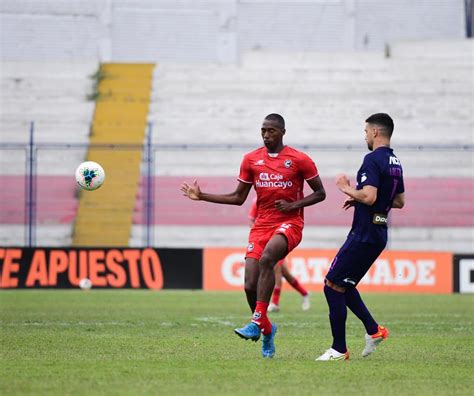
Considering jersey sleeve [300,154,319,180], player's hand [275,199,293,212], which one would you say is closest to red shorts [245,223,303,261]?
player's hand [275,199,293,212]

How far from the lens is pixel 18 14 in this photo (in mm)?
40062

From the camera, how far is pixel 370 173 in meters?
10.7

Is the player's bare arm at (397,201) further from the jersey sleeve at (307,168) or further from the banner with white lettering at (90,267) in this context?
the banner with white lettering at (90,267)

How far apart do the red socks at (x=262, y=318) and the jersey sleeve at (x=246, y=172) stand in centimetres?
140

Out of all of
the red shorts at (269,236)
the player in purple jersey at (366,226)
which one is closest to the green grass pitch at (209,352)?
the player in purple jersey at (366,226)

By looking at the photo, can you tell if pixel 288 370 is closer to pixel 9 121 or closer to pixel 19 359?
pixel 19 359

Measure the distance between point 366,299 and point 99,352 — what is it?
12.1 meters

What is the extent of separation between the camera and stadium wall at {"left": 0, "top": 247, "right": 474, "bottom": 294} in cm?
2533

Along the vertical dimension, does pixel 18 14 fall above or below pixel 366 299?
above

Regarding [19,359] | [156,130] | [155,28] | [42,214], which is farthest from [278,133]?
[155,28]

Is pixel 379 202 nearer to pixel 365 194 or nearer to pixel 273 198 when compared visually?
pixel 365 194

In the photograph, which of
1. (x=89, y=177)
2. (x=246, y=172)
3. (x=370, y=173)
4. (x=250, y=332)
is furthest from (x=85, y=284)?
(x=370, y=173)

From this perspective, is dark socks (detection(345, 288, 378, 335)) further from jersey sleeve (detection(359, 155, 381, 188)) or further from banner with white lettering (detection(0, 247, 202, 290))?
banner with white lettering (detection(0, 247, 202, 290))

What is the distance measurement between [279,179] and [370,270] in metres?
14.8
